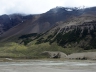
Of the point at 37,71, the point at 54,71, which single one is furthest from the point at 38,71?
the point at 54,71

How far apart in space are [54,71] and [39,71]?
6.56 m

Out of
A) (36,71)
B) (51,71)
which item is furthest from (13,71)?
(51,71)

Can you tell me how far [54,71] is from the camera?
352 ft

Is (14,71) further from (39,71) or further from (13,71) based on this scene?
(39,71)

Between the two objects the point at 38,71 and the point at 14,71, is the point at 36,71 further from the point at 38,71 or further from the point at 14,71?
the point at 14,71

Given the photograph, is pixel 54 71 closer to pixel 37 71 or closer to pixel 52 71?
pixel 52 71

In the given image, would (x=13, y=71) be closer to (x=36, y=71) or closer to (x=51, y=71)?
(x=36, y=71)

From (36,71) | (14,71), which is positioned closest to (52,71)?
(36,71)

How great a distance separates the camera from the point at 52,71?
352 feet

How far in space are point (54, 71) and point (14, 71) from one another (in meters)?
17.3

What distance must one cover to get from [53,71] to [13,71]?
56.9ft

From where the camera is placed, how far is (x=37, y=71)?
107812 mm

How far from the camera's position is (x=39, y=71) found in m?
108

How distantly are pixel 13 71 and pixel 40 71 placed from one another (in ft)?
38.4
